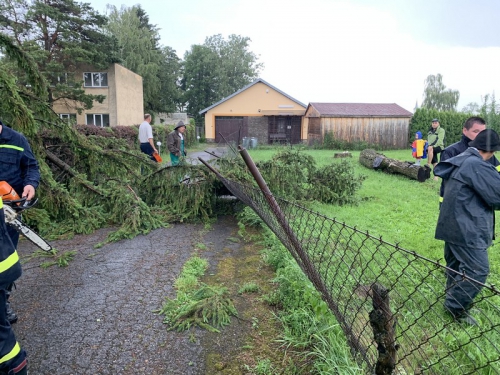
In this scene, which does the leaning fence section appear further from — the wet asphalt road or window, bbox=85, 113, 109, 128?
window, bbox=85, 113, 109, 128

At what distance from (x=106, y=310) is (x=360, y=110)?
82.9 ft

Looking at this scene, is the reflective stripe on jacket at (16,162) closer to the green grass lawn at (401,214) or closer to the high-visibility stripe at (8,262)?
the high-visibility stripe at (8,262)

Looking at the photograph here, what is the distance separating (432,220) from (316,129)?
65.3 ft

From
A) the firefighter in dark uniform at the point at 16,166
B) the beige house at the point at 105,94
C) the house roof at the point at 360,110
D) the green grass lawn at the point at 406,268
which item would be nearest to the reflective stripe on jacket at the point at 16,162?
the firefighter in dark uniform at the point at 16,166

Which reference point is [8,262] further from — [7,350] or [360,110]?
[360,110]

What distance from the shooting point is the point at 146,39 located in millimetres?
36188

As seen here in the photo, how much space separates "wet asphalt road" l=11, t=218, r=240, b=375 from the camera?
8.14 feet

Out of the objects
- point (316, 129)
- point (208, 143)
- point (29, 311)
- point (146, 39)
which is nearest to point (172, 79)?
point (146, 39)

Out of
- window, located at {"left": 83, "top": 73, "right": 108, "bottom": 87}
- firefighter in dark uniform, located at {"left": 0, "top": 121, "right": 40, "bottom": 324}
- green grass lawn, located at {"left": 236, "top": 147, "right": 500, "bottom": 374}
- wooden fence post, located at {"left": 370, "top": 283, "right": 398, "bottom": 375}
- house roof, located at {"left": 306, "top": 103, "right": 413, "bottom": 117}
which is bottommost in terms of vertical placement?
green grass lawn, located at {"left": 236, "top": 147, "right": 500, "bottom": 374}

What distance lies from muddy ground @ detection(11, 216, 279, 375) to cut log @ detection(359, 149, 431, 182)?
22.0 ft

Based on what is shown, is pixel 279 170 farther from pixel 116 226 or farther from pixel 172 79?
pixel 172 79

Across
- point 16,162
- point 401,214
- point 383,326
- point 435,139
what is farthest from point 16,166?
point 435,139

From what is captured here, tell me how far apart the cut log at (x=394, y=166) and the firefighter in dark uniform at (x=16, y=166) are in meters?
9.18

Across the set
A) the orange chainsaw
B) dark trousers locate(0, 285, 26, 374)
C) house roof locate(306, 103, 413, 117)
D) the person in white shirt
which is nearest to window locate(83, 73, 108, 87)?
house roof locate(306, 103, 413, 117)
